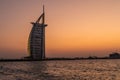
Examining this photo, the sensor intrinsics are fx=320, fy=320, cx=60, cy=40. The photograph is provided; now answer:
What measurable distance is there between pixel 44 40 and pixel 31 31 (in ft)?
29.8

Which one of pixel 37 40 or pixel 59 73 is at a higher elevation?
pixel 37 40

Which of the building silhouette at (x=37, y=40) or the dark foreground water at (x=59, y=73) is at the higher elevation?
the building silhouette at (x=37, y=40)

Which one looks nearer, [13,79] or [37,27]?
[13,79]

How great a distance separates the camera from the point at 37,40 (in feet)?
527

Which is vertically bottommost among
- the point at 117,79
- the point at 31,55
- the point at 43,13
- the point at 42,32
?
the point at 117,79

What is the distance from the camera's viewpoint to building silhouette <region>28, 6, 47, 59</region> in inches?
6275

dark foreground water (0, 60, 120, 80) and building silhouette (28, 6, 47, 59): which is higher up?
building silhouette (28, 6, 47, 59)

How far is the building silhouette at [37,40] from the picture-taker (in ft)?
523

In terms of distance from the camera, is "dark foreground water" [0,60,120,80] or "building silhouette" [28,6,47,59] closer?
"dark foreground water" [0,60,120,80]

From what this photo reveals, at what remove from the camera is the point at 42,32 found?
161875 millimetres

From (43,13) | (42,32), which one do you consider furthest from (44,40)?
(43,13)

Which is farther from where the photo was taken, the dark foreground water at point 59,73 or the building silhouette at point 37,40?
the building silhouette at point 37,40

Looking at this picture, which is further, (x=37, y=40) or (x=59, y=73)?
(x=37, y=40)

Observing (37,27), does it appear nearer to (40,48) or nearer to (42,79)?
(40,48)
